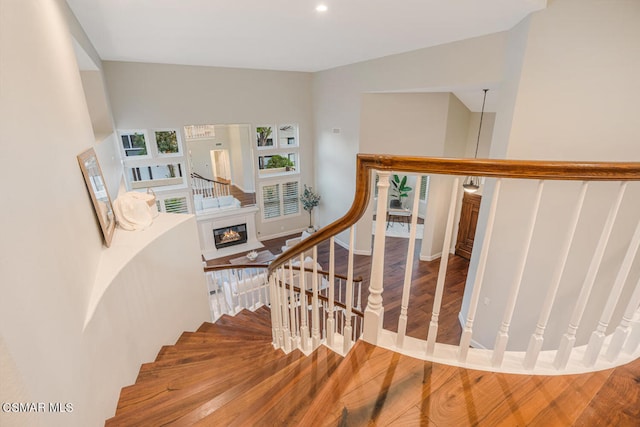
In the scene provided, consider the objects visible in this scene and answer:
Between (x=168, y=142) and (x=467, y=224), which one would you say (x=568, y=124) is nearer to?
(x=467, y=224)

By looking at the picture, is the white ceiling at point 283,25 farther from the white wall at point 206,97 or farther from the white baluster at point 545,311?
the white baluster at point 545,311

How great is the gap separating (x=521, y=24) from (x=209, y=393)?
4.61 m

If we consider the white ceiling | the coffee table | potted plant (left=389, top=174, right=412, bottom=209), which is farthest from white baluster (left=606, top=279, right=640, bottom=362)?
potted plant (left=389, top=174, right=412, bottom=209)

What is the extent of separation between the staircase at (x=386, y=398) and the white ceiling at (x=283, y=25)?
10.5 ft

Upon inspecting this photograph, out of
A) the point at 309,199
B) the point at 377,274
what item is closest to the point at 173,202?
the point at 309,199

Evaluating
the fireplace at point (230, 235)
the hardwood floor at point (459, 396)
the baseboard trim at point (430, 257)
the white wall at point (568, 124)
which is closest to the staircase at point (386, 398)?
the hardwood floor at point (459, 396)

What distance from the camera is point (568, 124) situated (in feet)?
10.1

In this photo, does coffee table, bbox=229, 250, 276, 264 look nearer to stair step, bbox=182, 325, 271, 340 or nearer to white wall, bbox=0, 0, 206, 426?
stair step, bbox=182, 325, 271, 340

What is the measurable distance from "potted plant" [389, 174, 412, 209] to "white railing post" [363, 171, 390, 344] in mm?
8951

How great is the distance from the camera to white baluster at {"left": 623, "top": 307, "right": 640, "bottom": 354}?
123 centimetres

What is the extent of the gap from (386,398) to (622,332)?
3.35 ft

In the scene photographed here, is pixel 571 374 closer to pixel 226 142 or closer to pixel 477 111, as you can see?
pixel 477 111

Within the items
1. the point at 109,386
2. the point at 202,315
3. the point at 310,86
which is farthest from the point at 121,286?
the point at 310,86

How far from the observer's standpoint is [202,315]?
3.31 meters
